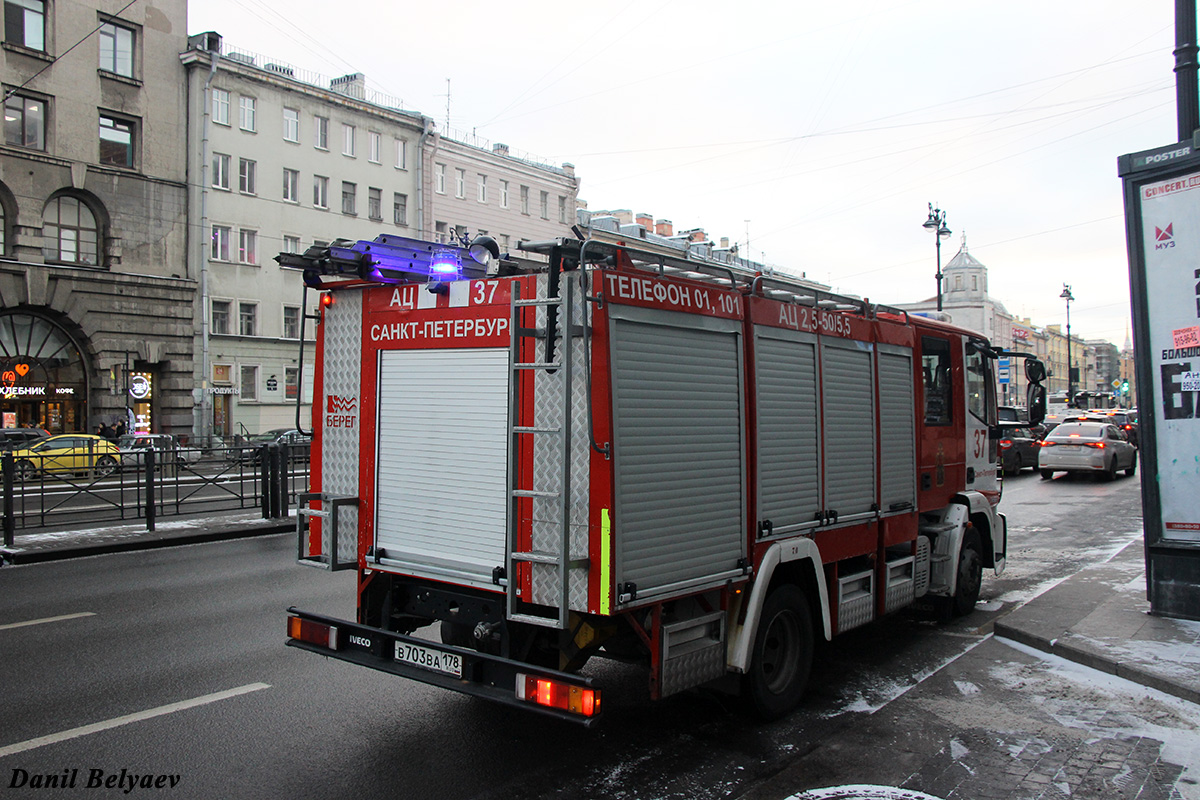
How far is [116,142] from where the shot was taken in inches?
1342

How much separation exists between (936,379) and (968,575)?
2.07m

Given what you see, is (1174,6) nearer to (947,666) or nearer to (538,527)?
(947,666)

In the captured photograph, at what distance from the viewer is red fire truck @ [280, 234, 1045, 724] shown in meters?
4.53

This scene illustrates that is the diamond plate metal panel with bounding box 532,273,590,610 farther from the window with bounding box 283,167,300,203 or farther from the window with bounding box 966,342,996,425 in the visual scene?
the window with bounding box 283,167,300,203

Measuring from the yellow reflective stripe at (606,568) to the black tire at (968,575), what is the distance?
514cm

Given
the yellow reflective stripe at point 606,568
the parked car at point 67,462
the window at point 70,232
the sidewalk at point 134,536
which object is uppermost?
the window at point 70,232

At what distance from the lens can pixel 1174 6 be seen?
830 cm

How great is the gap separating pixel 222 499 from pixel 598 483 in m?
14.3

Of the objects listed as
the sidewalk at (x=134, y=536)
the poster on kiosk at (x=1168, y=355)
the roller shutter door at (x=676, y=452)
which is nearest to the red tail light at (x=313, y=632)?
the roller shutter door at (x=676, y=452)

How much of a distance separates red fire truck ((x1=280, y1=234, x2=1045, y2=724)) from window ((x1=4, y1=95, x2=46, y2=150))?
108 ft

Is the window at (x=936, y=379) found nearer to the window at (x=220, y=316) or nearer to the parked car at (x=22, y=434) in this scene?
the parked car at (x=22, y=434)

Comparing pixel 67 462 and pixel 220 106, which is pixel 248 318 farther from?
pixel 67 462

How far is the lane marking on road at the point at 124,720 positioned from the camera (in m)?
5.12

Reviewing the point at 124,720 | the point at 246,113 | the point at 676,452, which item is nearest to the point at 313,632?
the point at 124,720
